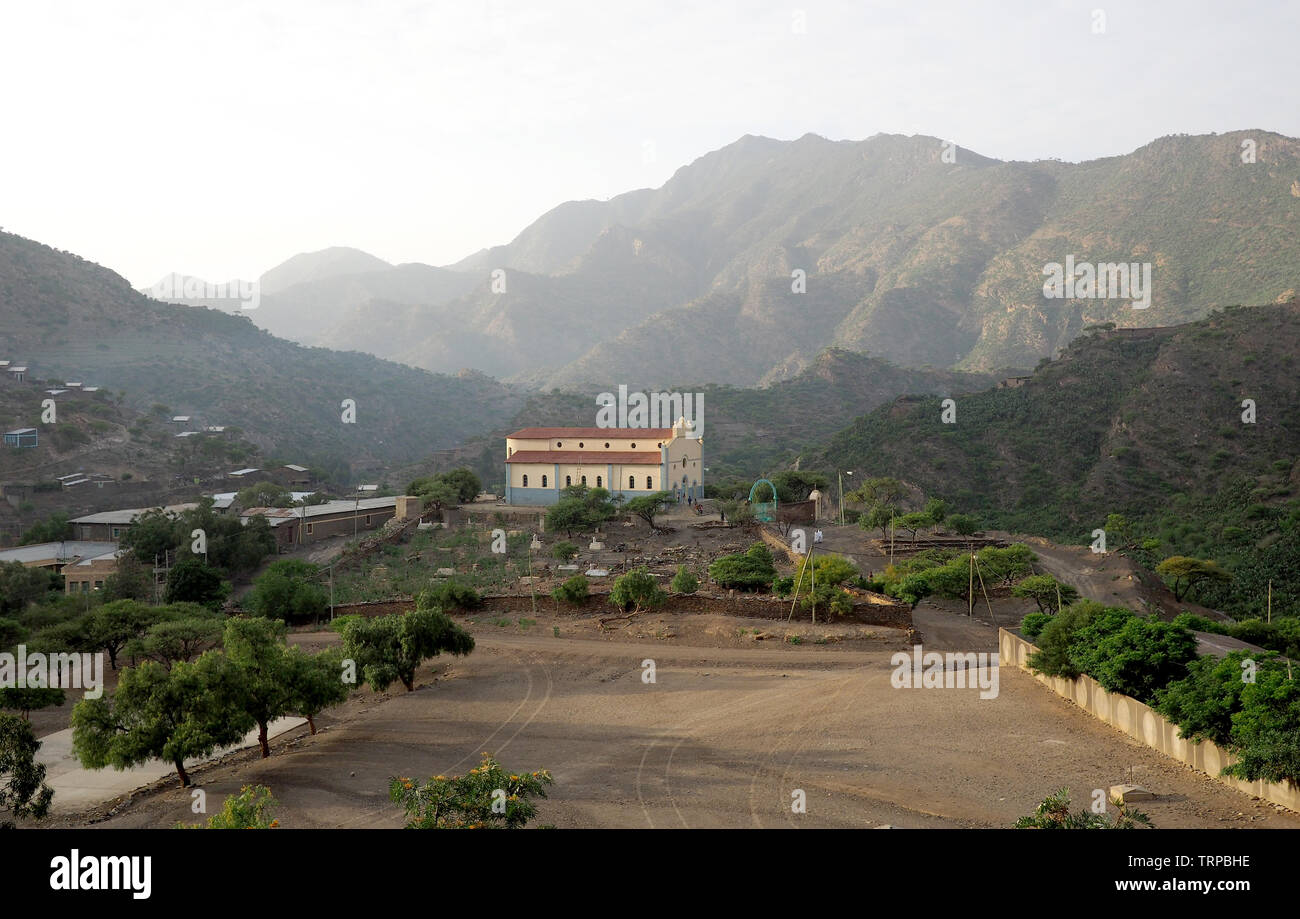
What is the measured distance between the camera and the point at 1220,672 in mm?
17328

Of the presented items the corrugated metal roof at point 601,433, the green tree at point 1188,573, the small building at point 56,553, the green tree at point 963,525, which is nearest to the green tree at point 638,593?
the green tree at point 963,525

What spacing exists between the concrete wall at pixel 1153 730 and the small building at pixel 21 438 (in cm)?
8131

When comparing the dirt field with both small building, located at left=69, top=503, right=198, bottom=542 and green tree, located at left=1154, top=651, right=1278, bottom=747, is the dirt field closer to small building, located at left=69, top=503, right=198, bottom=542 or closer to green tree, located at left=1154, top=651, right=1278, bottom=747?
green tree, located at left=1154, top=651, right=1278, bottom=747

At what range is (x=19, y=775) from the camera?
1767 cm

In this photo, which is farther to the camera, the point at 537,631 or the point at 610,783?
the point at 537,631

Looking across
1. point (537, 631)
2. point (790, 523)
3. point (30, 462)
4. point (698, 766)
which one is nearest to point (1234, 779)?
point (698, 766)

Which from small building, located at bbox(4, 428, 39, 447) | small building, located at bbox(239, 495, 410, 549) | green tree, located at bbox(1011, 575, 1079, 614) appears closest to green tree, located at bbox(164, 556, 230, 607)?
small building, located at bbox(239, 495, 410, 549)


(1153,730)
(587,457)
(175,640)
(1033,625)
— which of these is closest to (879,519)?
(587,457)

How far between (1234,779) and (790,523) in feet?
130

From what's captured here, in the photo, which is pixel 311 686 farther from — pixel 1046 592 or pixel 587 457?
pixel 587 457

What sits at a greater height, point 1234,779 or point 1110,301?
point 1110,301

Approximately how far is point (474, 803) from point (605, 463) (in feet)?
163

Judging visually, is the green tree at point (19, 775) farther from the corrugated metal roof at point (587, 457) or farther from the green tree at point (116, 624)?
the corrugated metal roof at point (587, 457)
